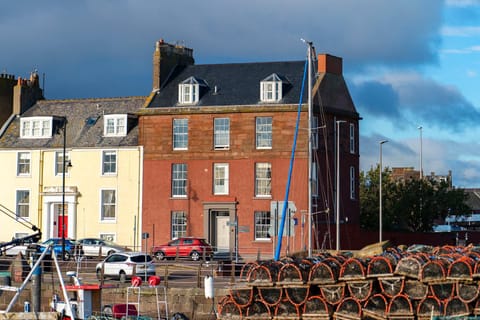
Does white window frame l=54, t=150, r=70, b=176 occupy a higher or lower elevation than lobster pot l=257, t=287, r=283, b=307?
higher

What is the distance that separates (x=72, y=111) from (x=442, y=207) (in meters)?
29.1

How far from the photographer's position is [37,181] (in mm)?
67062

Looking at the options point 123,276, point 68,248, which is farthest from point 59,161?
point 123,276

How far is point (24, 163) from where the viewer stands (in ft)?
223

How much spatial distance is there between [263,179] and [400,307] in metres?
31.1

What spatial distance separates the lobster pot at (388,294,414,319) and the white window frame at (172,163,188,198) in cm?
3347

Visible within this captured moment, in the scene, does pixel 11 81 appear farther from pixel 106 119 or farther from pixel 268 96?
pixel 268 96

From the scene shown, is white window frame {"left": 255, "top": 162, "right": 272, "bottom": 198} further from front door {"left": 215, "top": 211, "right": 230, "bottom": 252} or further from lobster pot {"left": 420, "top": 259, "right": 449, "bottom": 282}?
lobster pot {"left": 420, "top": 259, "right": 449, "bottom": 282}

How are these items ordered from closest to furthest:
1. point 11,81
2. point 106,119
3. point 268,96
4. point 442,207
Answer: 1. point 268,96
2. point 106,119
3. point 11,81
4. point 442,207

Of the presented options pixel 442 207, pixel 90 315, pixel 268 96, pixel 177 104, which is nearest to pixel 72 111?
pixel 177 104

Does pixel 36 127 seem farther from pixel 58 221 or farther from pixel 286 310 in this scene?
pixel 286 310

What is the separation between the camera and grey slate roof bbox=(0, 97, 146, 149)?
66.4m

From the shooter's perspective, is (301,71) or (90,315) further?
(301,71)

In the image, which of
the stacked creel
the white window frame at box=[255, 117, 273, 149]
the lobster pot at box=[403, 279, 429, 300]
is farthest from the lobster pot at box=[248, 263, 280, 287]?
the white window frame at box=[255, 117, 273, 149]
